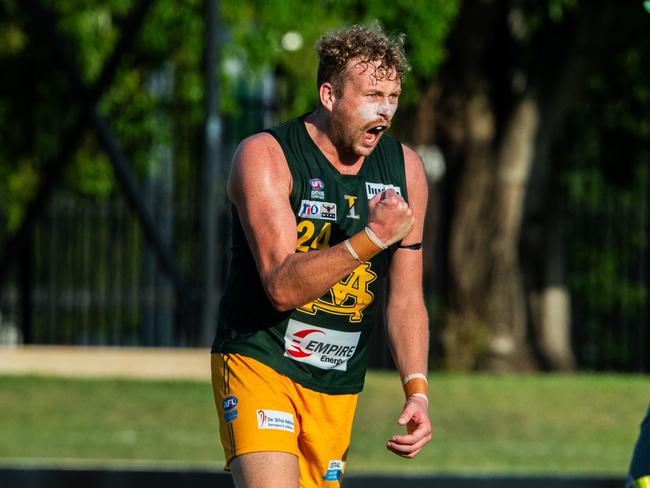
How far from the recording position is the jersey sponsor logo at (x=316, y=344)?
5.01 m

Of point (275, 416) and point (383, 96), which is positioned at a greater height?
point (383, 96)

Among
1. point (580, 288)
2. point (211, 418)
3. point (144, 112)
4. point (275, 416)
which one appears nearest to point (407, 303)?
point (275, 416)

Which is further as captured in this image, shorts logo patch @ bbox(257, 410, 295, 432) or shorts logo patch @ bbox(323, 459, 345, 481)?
shorts logo patch @ bbox(323, 459, 345, 481)

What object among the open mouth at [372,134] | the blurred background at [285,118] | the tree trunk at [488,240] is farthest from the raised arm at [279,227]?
the tree trunk at [488,240]

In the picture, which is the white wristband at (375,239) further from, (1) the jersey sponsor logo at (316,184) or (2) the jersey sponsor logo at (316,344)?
(2) the jersey sponsor logo at (316,344)

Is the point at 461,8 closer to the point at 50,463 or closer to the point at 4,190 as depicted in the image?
the point at 4,190

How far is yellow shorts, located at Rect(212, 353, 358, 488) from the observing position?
4.88 metres

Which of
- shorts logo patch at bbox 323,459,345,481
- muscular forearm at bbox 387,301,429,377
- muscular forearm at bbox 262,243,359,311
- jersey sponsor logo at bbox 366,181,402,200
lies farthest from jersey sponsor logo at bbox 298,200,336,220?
shorts logo patch at bbox 323,459,345,481

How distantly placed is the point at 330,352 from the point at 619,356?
678 inches

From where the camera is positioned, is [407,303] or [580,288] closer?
[407,303]

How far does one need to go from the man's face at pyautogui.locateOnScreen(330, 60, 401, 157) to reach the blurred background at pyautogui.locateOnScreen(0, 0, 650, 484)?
34.3 ft

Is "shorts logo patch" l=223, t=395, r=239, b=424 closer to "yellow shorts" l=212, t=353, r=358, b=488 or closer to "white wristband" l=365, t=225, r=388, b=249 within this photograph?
"yellow shorts" l=212, t=353, r=358, b=488

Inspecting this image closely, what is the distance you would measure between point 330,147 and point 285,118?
1314cm

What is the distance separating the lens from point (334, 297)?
502 cm
